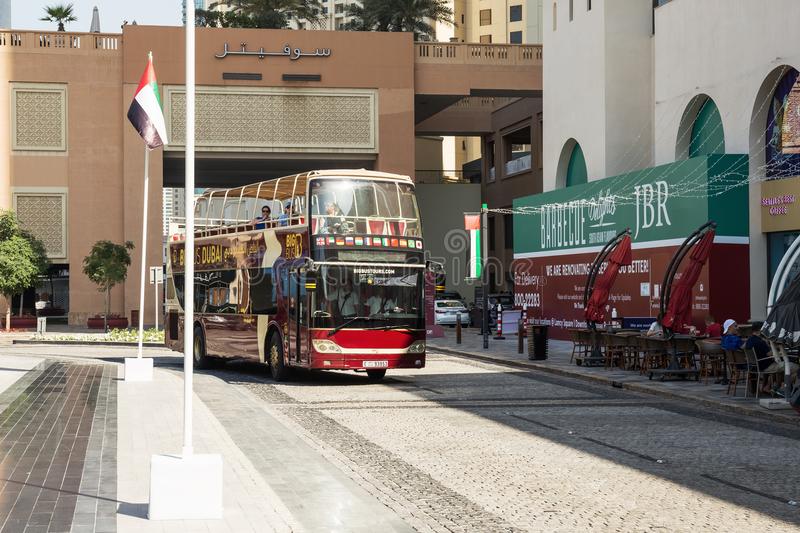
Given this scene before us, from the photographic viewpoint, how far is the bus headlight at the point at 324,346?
2269 cm

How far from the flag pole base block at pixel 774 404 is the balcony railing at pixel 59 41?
45430 mm

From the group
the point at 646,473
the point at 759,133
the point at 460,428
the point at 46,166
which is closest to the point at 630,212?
the point at 759,133

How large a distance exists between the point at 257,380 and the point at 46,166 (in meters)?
36.4

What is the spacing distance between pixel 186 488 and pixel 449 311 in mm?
48881

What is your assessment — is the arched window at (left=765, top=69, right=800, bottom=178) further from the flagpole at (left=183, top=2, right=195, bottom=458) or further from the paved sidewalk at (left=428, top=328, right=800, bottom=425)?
the flagpole at (left=183, top=2, right=195, bottom=458)

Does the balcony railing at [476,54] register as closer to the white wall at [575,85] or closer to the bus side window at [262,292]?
the white wall at [575,85]

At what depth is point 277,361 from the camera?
24641mm

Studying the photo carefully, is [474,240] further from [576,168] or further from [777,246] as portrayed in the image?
[777,246]

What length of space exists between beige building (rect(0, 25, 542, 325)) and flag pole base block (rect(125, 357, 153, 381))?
1341 inches

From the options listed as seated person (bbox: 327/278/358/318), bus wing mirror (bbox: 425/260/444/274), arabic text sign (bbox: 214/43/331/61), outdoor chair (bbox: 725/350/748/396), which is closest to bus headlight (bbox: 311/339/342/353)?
seated person (bbox: 327/278/358/318)

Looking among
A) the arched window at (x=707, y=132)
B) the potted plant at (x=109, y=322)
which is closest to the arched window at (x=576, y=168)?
the arched window at (x=707, y=132)

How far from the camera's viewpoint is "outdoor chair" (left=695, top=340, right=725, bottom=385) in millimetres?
22500

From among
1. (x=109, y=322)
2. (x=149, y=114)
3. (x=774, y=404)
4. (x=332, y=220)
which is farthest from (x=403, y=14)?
(x=774, y=404)

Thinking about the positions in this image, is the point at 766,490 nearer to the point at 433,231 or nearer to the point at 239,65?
the point at 239,65
